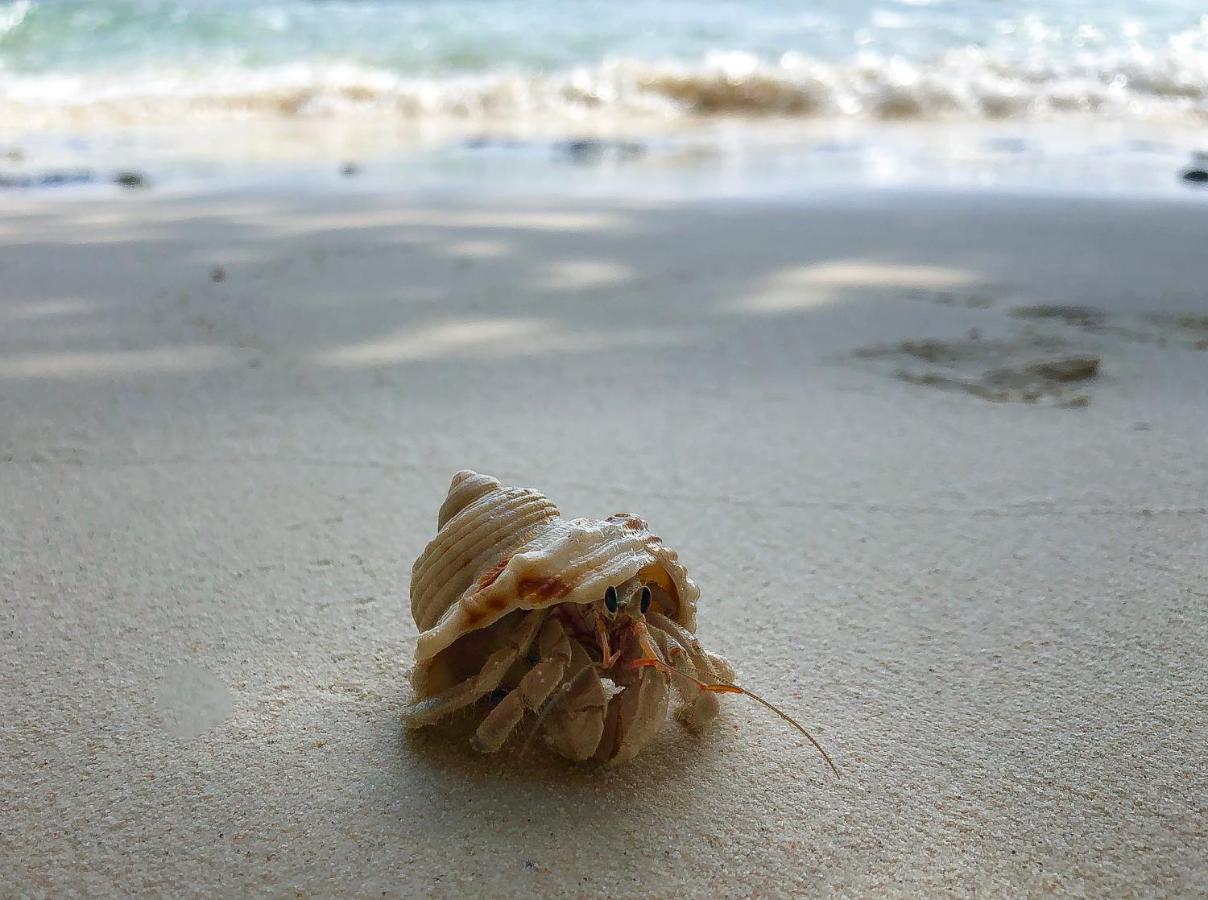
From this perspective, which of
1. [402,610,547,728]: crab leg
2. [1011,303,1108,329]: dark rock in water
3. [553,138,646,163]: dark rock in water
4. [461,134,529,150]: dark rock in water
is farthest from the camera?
[461,134,529,150]: dark rock in water

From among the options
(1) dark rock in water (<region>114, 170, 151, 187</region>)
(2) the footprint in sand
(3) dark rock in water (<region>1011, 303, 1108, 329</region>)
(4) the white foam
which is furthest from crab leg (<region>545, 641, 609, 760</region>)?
(4) the white foam

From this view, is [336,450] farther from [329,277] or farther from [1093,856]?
[1093,856]

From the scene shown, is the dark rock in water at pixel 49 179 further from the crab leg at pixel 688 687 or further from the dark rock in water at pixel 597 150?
the crab leg at pixel 688 687

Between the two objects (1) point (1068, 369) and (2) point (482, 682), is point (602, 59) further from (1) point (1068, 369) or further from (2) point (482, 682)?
(2) point (482, 682)

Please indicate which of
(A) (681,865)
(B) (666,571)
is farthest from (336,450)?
(A) (681,865)

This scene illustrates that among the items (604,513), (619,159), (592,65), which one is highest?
(592,65)

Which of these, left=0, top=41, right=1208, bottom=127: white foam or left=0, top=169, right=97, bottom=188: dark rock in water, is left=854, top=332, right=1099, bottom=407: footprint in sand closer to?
left=0, top=169, right=97, bottom=188: dark rock in water

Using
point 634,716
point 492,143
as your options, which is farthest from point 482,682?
point 492,143
